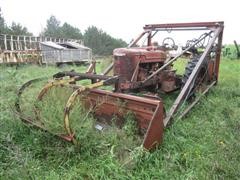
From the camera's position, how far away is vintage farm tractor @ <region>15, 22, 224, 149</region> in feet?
11.2

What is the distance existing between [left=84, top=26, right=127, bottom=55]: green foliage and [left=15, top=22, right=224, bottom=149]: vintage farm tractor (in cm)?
3014

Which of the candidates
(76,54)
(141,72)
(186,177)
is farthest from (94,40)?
(186,177)

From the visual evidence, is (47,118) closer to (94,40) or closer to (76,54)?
(76,54)

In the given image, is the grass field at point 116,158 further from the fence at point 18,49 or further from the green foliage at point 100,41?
the green foliage at point 100,41

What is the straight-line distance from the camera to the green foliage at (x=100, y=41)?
120ft

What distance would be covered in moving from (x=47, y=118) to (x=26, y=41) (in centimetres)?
1561

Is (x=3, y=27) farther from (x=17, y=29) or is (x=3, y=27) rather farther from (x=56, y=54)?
(x=56, y=54)

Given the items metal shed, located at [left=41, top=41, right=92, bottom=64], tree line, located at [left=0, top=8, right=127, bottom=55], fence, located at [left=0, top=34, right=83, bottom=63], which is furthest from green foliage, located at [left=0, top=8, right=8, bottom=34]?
metal shed, located at [left=41, top=41, right=92, bottom=64]

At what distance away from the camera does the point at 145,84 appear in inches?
196

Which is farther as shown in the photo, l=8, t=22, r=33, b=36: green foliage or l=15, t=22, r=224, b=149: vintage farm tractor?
l=8, t=22, r=33, b=36: green foliage

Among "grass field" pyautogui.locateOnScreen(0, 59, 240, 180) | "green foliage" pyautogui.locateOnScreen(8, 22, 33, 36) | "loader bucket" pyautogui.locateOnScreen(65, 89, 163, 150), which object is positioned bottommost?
"grass field" pyautogui.locateOnScreen(0, 59, 240, 180)

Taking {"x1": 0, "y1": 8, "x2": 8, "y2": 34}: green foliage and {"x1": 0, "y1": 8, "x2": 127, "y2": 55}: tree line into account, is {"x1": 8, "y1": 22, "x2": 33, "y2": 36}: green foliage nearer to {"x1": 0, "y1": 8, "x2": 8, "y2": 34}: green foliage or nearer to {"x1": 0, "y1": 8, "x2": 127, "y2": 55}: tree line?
{"x1": 0, "y1": 8, "x2": 8, "y2": 34}: green foliage

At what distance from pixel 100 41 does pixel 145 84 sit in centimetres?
3298

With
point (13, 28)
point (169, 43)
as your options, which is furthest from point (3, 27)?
point (169, 43)
